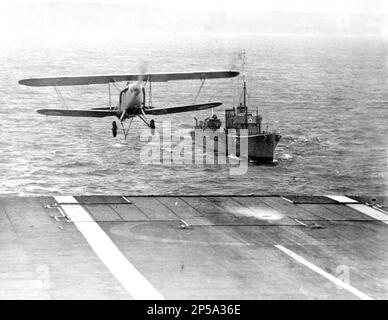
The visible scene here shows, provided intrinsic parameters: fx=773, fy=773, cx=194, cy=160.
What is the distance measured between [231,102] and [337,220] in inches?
2984

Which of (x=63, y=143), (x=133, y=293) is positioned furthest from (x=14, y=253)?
(x=63, y=143)

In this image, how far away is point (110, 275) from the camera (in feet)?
109

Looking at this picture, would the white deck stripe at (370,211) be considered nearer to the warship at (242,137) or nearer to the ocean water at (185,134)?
the ocean water at (185,134)

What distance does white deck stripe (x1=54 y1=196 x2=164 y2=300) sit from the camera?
102 ft

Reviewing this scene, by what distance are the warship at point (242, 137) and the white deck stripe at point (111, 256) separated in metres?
38.4

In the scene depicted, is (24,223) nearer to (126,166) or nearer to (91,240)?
(91,240)

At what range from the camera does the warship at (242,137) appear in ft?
270

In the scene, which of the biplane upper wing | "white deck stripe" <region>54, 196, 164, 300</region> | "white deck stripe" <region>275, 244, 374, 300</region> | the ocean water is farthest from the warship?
"white deck stripe" <region>275, 244, 374, 300</region>

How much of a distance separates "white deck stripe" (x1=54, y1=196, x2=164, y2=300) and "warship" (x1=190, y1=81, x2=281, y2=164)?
126ft

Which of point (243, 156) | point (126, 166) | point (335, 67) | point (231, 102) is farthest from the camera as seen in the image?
point (335, 67)

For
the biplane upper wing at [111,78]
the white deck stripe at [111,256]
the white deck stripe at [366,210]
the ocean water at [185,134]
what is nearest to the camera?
the white deck stripe at [111,256]

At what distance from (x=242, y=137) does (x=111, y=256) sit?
156ft

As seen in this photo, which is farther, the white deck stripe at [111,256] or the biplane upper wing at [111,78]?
the biplane upper wing at [111,78]

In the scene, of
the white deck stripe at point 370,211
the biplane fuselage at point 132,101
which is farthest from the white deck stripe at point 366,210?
the biplane fuselage at point 132,101
